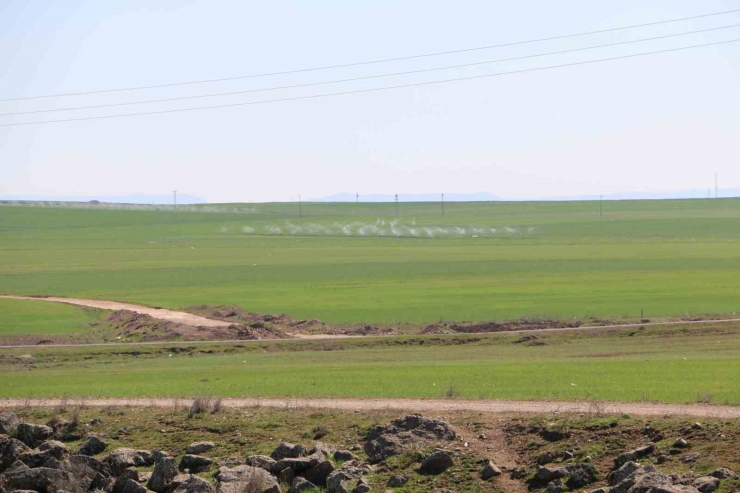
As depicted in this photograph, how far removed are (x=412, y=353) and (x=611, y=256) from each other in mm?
56922

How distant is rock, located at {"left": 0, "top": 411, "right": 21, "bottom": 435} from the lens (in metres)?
22.1

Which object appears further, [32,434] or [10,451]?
[32,434]

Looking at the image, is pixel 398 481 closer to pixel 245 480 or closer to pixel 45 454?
pixel 245 480

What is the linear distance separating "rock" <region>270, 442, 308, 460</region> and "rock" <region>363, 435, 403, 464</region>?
1.26 m

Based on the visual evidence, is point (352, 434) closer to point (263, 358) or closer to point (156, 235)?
point (263, 358)

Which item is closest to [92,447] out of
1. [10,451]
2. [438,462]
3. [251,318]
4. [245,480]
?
[10,451]

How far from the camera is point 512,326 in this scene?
42531mm

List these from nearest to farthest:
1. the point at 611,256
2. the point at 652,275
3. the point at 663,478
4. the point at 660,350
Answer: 1. the point at 663,478
2. the point at 660,350
3. the point at 652,275
4. the point at 611,256

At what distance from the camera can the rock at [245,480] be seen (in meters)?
18.3

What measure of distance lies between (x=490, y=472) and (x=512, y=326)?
24695 millimetres

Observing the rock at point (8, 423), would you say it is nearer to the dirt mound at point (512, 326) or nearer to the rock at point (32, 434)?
the rock at point (32, 434)

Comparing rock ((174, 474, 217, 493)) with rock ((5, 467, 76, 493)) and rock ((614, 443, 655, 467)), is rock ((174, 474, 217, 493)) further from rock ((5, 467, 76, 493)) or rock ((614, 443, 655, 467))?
rock ((614, 443, 655, 467))

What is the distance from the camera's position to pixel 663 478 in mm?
15305

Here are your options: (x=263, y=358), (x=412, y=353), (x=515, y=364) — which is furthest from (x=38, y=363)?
(x=515, y=364)
